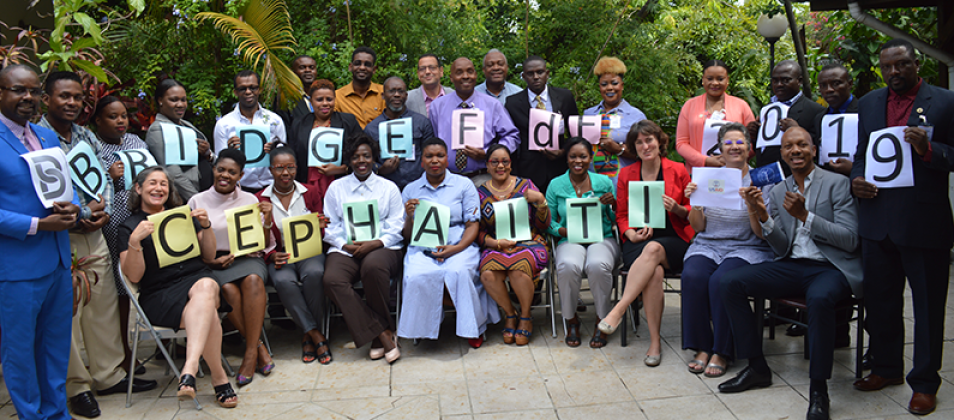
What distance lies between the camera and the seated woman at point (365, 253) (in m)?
5.02

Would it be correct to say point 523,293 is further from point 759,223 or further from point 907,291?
point 907,291

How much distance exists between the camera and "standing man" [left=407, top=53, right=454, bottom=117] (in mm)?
6165

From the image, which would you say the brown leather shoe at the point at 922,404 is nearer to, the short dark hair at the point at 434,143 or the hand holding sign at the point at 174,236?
the short dark hair at the point at 434,143

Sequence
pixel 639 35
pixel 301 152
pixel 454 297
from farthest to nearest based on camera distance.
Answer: pixel 639 35
pixel 301 152
pixel 454 297

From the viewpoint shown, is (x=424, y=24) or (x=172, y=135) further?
(x=424, y=24)

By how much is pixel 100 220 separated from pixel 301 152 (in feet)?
6.09

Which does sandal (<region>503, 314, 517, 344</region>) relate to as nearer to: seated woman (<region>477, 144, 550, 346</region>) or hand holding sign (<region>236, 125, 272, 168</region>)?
seated woman (<region>477, 144, 550, 346</region>)

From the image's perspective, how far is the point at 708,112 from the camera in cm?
557

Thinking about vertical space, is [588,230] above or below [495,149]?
below

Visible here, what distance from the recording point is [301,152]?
19.0ft

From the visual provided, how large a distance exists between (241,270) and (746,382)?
355 centimetres

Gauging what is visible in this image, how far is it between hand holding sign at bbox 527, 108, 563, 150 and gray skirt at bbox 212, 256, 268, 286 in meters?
2.46

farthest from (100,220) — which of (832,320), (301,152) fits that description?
(832,320)

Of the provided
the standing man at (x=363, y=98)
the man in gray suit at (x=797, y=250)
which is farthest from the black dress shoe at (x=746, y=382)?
the standing man at (x=363, y=98)
